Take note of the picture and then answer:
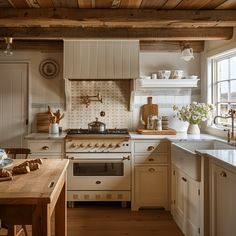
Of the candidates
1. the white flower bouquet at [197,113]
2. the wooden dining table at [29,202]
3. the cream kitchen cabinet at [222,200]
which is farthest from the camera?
the white flower bouquet at [197,113]

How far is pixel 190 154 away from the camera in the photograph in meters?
2.60

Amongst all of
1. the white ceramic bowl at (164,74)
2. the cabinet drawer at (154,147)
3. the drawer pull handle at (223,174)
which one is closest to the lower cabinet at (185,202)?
the cabinet drawer at (154,147)

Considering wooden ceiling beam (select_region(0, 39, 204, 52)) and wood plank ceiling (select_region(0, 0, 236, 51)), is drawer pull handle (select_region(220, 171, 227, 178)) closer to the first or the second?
wood plank ceiling (select_region(0, 0, 236, 51))

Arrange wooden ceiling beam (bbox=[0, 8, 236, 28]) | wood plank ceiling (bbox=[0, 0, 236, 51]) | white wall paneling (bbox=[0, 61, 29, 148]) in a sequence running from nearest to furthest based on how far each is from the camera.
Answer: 1. wood plank ceiling (bbox=[0, 0, 236, 51])
2. wooden ceiling beam (bbox=[0, 8, 236, 28])
3. white wall paneling (bbox=[0, 61, 29, 148])

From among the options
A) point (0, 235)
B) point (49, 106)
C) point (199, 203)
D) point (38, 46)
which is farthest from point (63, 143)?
point (199, 203)

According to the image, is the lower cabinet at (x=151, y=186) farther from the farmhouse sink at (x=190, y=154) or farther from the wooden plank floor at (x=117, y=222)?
the farmhouse sink at (x=190, y=154)

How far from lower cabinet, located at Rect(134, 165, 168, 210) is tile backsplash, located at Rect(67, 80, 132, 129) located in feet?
2.93

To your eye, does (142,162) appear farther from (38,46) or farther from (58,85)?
(38,46)

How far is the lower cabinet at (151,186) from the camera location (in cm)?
351

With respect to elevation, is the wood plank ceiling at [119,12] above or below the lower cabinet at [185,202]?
above

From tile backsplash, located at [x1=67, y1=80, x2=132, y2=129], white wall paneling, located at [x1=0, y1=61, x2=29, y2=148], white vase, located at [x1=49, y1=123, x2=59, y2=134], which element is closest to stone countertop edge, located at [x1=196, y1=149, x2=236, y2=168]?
tile backsplash, located at [x1=67, y1=80, x2=132, y2=129]

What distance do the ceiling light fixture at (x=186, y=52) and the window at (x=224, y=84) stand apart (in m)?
0.35

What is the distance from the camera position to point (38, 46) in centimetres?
409

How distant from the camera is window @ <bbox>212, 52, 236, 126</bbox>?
11.6 ft
